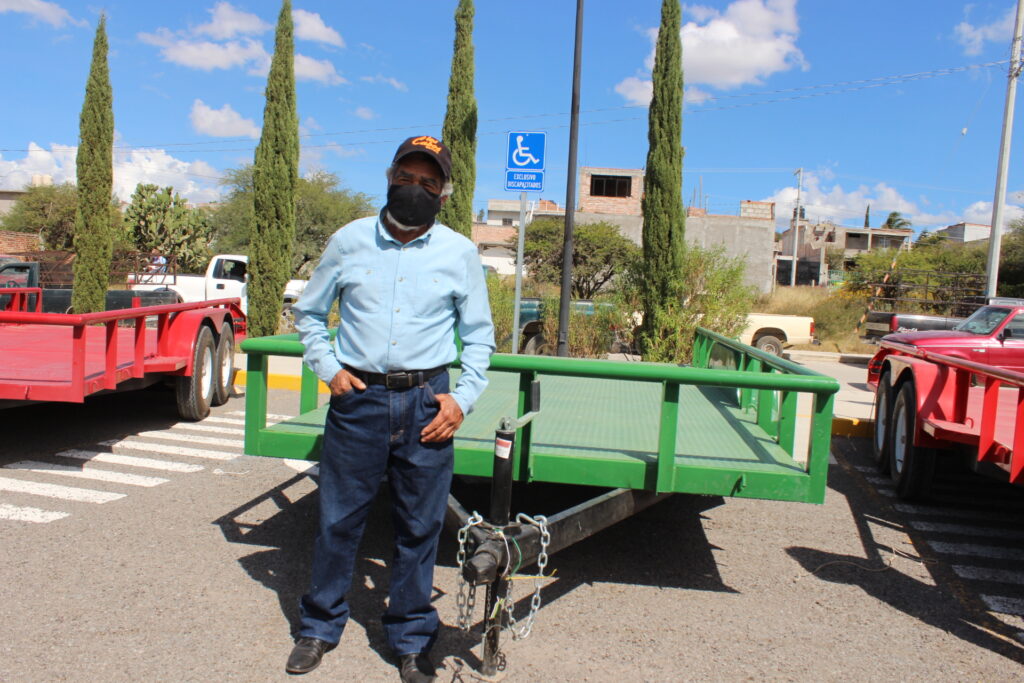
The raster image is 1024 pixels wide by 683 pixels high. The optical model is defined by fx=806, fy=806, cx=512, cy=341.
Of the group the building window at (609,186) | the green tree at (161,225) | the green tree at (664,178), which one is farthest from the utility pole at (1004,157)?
the green tree at (161,225)

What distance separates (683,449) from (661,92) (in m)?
12.1

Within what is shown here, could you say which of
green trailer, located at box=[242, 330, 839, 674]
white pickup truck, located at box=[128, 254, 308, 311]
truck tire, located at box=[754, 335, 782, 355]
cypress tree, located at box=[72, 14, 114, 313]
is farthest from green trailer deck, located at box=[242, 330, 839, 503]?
cypress tree, located at box=[72, 14, 114, 313]

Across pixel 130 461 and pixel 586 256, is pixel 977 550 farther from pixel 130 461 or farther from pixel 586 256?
pixel 586 256

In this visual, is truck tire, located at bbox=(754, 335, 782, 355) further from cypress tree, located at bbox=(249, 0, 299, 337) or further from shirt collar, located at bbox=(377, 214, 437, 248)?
shirt collar, located at bbox=(377, 214, 437, 248)

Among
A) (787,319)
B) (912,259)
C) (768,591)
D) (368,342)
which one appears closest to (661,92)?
(787,319)

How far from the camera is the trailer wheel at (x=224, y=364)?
8.27 m

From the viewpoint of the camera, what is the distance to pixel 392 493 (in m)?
3.03

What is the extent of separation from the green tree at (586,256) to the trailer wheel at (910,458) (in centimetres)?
2286

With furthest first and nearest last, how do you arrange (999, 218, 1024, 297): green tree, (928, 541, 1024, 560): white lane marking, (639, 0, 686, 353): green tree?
(999, 218, 1024, 297): green tree, (639, 0, 686, 353): green tree, (928, 541, 1024, 560): white lane marking

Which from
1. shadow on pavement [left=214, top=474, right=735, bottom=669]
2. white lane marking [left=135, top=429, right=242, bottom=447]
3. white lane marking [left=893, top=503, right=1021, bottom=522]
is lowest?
shadow on pavement [left=214, top=474, right=735, bottom=669]

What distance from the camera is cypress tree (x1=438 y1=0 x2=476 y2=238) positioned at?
54.3 ft

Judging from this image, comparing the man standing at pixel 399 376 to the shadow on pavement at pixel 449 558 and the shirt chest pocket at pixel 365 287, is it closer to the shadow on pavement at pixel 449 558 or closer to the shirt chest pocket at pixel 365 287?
the shirt chest pocket at pixel 365 287

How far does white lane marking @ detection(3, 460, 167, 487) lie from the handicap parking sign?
18.9 feet

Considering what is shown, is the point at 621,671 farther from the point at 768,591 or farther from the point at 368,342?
the point at 368,342
